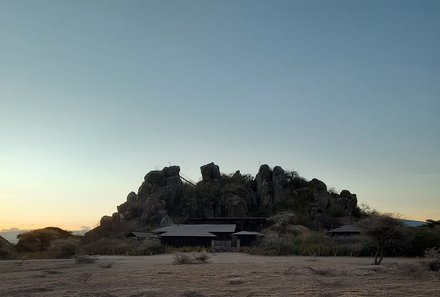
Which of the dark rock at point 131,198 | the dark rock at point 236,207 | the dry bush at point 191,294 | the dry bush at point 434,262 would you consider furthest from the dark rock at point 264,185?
the dry bush at point 191,294

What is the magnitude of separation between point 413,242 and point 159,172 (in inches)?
→ 2376

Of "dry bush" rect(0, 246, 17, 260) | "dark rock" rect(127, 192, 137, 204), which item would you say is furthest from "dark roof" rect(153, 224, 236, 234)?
"dark rock" rect(127, 192, 137, 204)

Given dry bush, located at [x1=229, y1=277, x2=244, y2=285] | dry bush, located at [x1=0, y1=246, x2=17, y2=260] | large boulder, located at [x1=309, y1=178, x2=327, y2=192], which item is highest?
large boulder, located at [x1=309, y1=178, x2=327, y2=192]

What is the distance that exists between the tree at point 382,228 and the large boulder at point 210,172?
6744 centimetres

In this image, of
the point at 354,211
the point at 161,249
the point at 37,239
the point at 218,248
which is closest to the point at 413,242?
the point at 218,248

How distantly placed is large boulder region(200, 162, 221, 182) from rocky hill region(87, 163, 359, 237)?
2.46m

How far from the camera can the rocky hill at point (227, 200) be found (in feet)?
280

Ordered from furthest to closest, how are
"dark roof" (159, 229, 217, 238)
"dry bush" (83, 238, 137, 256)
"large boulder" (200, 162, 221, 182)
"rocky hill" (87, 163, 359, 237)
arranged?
"large boulder" (200, 162, 221, 182)
"rocky hill" (87, 163, 359, 237)
"dark roof" (159, 229, 217, 238)
"dry bush" (83, 238, 137, 256)

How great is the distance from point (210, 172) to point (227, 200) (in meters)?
14.0

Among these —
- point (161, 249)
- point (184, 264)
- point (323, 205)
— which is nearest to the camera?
point (184, 264)

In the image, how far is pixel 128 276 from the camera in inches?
1047

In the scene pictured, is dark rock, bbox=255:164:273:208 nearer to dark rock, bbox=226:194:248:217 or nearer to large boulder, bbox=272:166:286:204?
large boulder, bbox=272:166:286:204

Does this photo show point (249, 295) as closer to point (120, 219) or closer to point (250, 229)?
point (250, 229)

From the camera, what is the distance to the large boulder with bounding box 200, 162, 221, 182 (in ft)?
343
